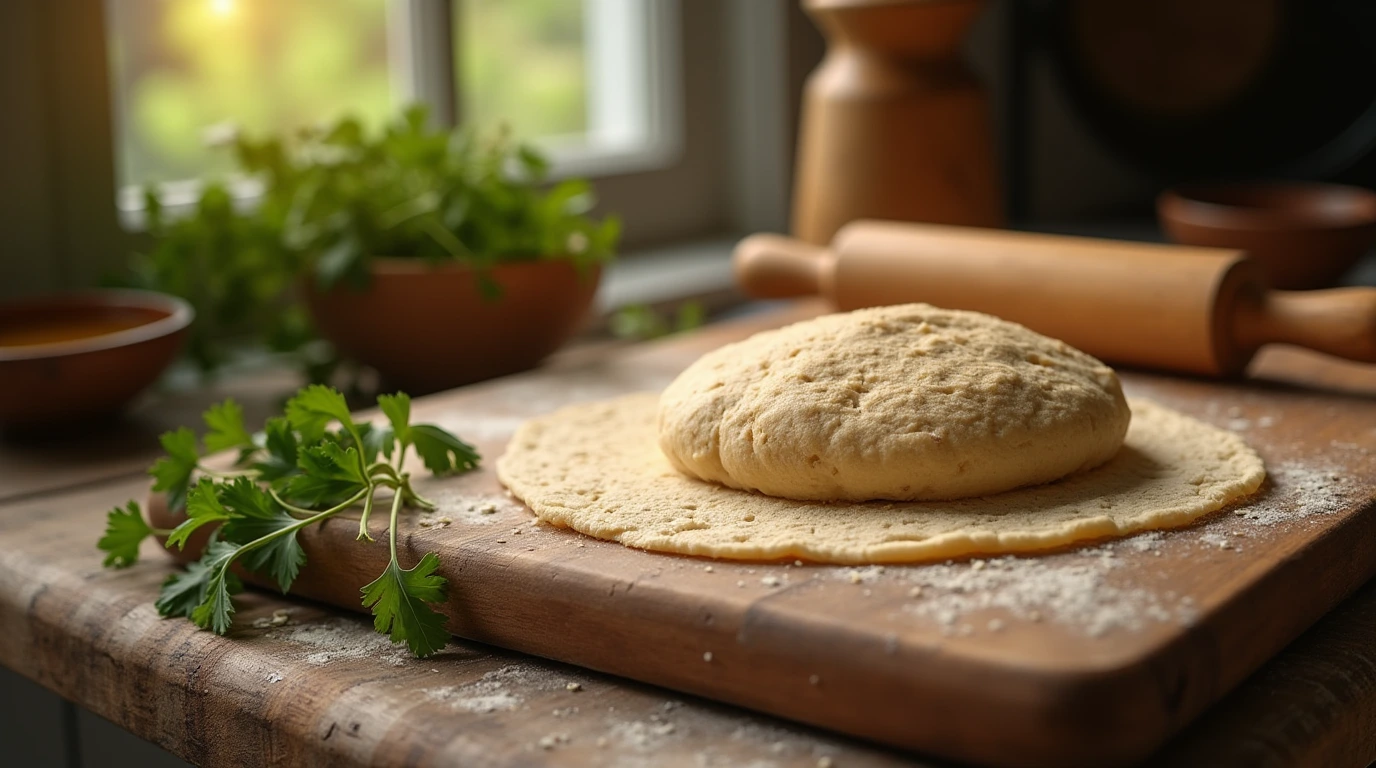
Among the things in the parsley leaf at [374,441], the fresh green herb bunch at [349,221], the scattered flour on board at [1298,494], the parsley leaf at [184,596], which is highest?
the fresh green herb bunch at [349,221]

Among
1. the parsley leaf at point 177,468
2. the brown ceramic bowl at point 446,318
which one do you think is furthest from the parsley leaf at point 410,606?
the brown ceramic bowl at point 446,318

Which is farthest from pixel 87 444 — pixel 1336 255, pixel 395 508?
pixel 1336 255

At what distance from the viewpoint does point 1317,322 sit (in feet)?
3.81

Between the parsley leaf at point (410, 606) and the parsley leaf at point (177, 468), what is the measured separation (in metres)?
0.22

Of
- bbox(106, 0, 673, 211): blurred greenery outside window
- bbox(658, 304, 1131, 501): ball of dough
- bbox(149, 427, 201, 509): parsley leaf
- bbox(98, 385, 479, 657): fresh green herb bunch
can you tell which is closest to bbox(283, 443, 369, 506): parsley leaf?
bbox(98, 385, 479, 657): fresh green herb bunch

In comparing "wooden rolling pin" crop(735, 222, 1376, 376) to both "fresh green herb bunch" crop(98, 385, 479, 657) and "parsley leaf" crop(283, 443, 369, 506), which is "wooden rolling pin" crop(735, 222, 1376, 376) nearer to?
"fresh green herb bunch" crop(98, 385, 479, 657)

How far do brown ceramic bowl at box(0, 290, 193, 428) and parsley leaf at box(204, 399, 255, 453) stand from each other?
0.28 metres

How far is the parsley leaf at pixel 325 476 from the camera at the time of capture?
879 millimetres

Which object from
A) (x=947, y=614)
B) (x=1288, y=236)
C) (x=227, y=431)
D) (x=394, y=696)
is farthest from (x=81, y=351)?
(x=1288, y=236)

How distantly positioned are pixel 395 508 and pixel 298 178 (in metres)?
0.70

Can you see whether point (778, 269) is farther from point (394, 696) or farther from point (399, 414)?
point (394, 696)

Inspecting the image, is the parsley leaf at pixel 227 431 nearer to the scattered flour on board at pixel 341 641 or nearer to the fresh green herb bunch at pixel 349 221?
the scattered flour on board at pixel 341 641

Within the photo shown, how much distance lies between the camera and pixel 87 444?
1.27m

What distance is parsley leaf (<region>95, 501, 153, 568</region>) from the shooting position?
0.95m
